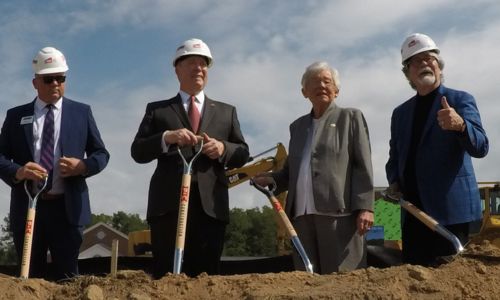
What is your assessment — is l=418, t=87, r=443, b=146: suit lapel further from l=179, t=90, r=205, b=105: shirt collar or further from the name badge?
the name badge

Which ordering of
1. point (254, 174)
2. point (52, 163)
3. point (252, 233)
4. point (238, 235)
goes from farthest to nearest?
1. point (252, 233)
2. point (238, 235)
3. point (254, 174)
4. point (52, 163)

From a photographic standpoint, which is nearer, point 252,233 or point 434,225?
point 434,225

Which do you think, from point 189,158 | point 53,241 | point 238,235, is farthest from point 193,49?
point 238,235

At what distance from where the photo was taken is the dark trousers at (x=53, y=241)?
508cm

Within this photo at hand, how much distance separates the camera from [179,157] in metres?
4.96

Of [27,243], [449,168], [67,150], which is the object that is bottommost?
[27,243]

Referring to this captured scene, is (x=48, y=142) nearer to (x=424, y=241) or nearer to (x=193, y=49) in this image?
(x=193, y=49)

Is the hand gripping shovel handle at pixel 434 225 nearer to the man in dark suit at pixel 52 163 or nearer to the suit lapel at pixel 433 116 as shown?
the suit lapel at pixel 433 116

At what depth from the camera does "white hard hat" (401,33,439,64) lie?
16.6 feet

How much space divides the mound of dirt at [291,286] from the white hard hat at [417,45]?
166cm

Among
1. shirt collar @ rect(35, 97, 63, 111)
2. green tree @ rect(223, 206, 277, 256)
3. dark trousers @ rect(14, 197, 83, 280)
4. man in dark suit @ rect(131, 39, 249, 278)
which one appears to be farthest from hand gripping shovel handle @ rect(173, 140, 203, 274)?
green tree @ rect(223, 206, 277, 256)

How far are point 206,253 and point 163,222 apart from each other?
1.14 feet

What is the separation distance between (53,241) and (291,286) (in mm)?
2016

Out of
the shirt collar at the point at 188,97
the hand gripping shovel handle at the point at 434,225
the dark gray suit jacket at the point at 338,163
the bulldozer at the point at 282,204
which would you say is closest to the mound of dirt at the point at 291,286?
the hand gripping shovel handle at the point at 434,225
